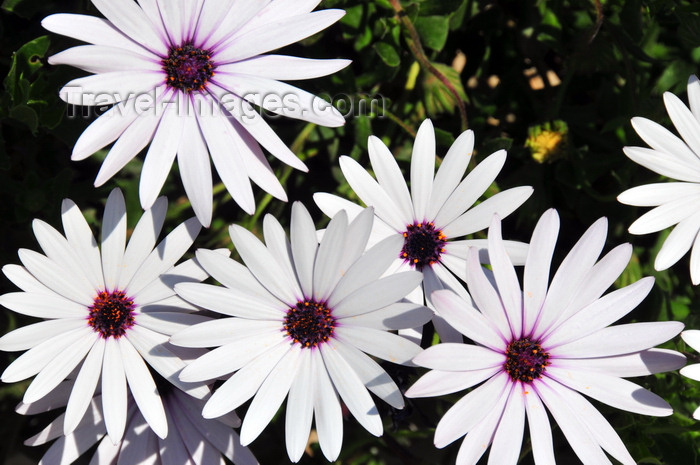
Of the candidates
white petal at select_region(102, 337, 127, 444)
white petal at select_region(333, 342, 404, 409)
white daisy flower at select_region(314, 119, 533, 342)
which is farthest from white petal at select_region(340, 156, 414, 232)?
white petal at select_region(102, 337, 127, 444)

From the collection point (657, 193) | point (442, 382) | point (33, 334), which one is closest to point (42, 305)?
point (33, 334)

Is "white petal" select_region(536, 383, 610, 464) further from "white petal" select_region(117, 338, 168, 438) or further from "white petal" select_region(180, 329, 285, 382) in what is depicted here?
"white petal" select_region(117, 338, 168, 438)

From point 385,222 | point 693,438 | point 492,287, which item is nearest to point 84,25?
point 385,222

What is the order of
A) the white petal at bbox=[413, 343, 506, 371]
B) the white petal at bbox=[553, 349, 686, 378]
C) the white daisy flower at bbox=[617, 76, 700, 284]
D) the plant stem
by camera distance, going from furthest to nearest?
the plant stem < the white daisy flower at bbox=[617, 76, 700, 284] < the white petal at bbox=[553, 349, 686, 378] < the white petal at bbox=[413, 343, 506, 371]

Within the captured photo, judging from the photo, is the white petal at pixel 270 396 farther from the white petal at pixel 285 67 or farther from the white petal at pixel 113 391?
the white petal at pixel 285 67

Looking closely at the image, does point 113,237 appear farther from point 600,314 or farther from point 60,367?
point 600,314

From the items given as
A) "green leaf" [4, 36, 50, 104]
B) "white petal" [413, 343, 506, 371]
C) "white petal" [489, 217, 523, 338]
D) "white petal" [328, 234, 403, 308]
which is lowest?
"white petal" [413, 343, 506, 371]

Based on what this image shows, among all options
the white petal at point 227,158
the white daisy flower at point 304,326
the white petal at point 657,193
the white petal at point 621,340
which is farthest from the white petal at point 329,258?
the white petal at point 657,193
